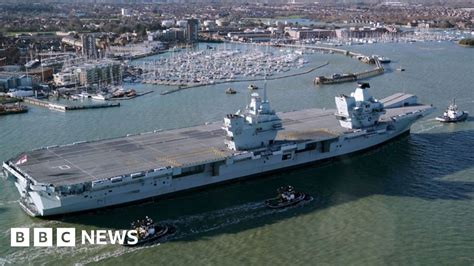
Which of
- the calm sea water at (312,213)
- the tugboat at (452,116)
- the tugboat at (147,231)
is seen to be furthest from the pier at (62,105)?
the tugboat at (452,116)

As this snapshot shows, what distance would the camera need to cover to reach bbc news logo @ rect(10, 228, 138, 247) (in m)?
18.5

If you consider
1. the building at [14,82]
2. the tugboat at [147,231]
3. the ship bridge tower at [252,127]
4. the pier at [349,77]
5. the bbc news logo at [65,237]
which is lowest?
the bbc news logo at [65,237]

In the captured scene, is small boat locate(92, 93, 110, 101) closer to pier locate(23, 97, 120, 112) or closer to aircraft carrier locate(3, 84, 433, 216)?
pier locate(23, 97, 120, 112)

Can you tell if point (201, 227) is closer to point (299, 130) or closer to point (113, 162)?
point (113, 162)

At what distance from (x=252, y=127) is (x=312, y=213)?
18.2ft

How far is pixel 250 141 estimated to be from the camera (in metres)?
25.0

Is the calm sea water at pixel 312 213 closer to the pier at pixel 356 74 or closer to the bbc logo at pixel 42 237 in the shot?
the bbc logo at pixel 42 237

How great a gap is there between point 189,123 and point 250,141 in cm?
1111

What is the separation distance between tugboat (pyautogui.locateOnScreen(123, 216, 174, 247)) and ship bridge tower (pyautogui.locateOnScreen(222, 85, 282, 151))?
632 cm

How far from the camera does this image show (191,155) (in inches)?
935

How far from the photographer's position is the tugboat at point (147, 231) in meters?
18.6

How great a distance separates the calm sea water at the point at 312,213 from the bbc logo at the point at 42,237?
0.32 meters

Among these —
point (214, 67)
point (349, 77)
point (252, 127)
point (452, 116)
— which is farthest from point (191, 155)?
point (214, 67)

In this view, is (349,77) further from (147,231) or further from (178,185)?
(147,231)
